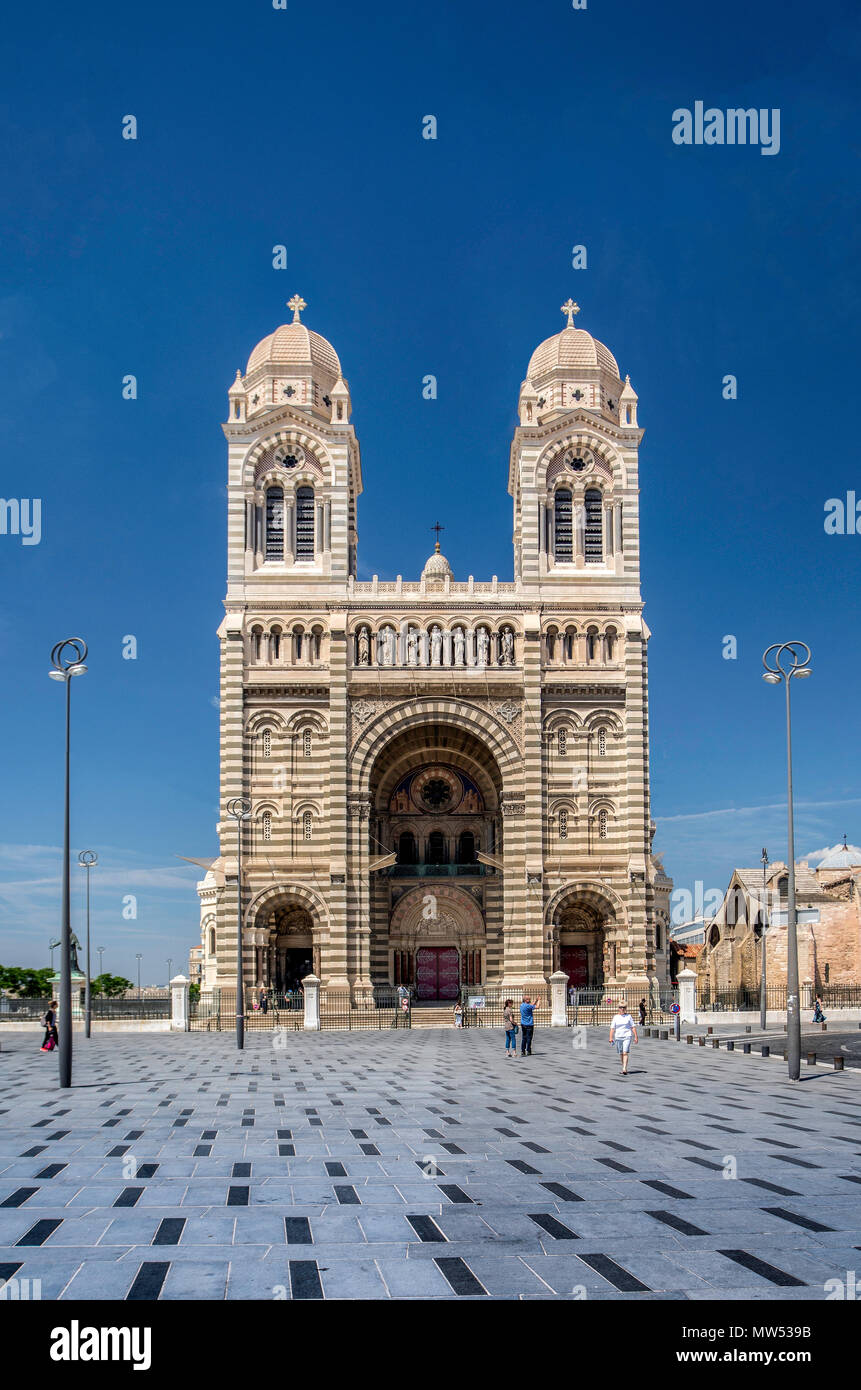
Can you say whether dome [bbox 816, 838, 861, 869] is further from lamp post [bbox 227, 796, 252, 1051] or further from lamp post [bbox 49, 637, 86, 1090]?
lamp post [bbox 49, 637, 86, 1090]

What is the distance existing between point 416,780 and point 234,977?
468 inches

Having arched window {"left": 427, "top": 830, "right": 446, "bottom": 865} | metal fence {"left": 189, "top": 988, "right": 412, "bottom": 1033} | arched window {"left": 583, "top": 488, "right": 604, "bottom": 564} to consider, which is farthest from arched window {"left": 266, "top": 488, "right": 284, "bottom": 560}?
metal fence {"left": 189, "top": 988, "right": 412, "bottom": 1033}

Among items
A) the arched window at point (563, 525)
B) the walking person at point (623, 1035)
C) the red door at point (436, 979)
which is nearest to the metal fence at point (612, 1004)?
the red door at point (436, 979)

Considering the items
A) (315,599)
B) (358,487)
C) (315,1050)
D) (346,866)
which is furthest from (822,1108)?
(358,487)

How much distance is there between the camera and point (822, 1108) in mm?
18641

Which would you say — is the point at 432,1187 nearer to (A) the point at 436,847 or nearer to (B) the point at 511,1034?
(B) the point at 511,1034

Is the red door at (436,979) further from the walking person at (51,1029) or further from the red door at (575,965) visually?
the walking person at (51,1029)

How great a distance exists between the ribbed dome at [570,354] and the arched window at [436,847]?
20.8m

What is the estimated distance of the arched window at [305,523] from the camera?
4925 cm

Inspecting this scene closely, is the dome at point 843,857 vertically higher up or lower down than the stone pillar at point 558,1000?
higher up

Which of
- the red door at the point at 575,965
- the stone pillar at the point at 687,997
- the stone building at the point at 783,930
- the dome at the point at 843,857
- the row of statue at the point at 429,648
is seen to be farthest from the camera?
the dome at the point at 843,857

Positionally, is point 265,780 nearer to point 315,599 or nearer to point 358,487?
point 315,599

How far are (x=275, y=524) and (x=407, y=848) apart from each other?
50.0ft

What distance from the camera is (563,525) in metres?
50.0
